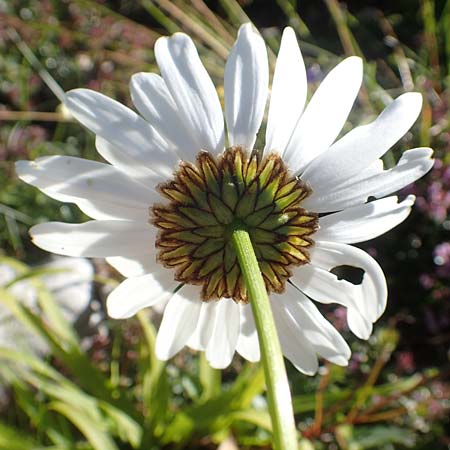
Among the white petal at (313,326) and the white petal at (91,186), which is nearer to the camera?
the white petal at (91,186)

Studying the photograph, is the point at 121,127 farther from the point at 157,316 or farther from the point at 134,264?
the point at 157,316

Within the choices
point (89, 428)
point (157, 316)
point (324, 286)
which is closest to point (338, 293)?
point (324, 286)

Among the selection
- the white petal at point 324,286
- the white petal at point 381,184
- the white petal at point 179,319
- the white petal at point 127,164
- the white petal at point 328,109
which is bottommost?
the white petal at point 324,286

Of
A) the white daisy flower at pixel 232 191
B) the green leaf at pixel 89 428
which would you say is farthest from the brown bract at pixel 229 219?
the green leaf at pixel 89 428

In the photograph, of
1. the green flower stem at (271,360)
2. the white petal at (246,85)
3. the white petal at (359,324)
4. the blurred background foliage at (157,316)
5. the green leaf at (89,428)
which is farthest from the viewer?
the blurred background foliage at (157,316)

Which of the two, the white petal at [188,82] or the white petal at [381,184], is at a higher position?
the white petal at [188,82]

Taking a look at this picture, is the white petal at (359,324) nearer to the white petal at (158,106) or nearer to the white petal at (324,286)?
the white petal at (324,286)

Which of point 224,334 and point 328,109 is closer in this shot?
point 328,109
